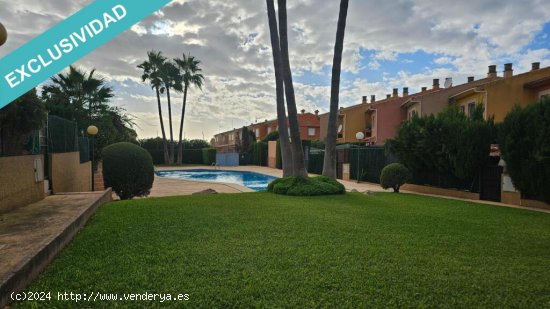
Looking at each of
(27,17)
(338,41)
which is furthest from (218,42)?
(27,17)

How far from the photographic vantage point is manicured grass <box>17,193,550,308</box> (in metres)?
3.21

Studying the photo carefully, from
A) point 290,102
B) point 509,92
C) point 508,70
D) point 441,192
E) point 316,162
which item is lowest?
point 441,192

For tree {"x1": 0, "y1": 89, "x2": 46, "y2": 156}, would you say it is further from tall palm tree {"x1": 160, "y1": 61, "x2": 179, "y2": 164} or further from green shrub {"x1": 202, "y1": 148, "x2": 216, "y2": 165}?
green shrub {"x1": 202, "y1": 148, "x2": 216, "y2": 165}

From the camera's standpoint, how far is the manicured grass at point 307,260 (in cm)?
321

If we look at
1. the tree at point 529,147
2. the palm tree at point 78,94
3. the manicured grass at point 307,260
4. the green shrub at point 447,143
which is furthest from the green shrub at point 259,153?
the manicured grass at point 307,260

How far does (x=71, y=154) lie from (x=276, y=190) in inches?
283

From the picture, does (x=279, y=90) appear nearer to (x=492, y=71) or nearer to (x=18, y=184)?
(x=18, y=184)

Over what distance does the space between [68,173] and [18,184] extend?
3.90 metres

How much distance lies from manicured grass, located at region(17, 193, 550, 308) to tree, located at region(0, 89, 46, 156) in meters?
2.51

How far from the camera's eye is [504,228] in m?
6.61

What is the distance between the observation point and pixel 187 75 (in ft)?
132

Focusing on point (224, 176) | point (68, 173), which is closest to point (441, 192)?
point (68, 173)

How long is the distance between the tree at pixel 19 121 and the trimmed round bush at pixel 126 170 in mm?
3526

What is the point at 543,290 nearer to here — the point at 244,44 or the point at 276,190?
the point at 276,190
